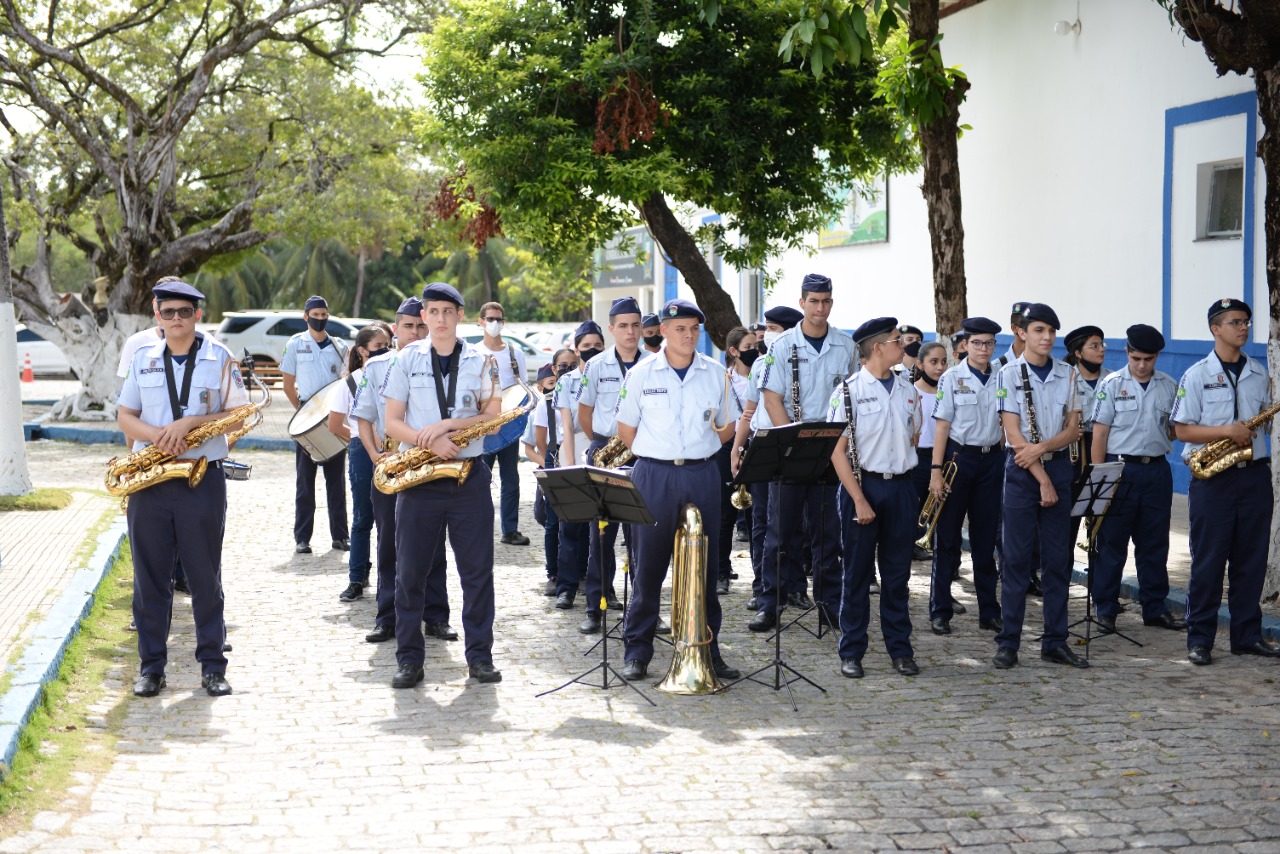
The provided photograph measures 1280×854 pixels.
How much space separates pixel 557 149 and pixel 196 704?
23.2 ft

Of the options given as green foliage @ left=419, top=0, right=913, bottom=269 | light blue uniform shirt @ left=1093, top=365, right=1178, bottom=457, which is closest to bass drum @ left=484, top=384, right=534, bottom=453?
light blue uniform shirt @ left=1093, top=365, right=1178, bottom=457

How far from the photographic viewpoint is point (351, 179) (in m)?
26.1

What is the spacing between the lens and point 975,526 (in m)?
9.46

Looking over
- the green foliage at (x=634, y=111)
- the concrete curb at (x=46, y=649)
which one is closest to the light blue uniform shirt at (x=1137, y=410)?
the green foliage at (x=634, y=111)

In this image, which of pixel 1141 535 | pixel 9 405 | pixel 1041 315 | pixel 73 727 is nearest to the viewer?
pixel 73 727

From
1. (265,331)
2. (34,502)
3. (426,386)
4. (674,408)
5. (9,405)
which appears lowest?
(34,502)

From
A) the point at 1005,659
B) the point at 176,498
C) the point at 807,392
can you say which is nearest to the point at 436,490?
the point at 176,498

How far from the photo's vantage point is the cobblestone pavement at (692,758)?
535cm

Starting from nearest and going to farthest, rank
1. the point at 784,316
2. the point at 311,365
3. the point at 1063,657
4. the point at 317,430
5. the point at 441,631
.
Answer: the point at 1063,657, the point at 441,631, the point at 784,316, the point at 317,430, the point at 311,365

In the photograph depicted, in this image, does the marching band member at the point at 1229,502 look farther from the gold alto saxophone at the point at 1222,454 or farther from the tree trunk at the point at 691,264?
the tree trunk at the point at 691,264

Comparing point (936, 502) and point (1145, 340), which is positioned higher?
point (1145, 340)

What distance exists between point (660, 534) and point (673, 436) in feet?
1.79

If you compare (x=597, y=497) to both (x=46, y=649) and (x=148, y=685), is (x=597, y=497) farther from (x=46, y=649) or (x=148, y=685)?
(x=46, y=649)

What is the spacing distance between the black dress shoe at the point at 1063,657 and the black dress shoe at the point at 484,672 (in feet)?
10.6
